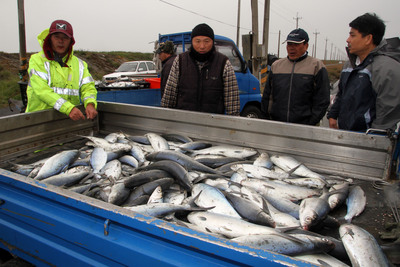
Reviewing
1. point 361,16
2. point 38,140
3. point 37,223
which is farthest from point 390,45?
point 38,140

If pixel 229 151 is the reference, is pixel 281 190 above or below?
below

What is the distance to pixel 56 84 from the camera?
3320mm

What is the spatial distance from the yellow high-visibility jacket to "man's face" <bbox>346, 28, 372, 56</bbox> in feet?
10.7

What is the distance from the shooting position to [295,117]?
12.7 ft

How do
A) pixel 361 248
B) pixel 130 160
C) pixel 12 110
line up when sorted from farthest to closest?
pixel 12 110 → pixel 130 160 → pixel 361 248

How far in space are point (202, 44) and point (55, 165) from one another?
231 centimetres

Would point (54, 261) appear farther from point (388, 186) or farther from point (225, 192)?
point (388, 186)

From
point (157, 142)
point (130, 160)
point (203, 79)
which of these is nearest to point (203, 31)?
point (203, 79)

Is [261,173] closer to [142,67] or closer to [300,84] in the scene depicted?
[300,84]

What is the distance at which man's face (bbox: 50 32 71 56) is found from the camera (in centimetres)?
324

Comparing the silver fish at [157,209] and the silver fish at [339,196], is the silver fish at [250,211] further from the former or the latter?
the silver fish at [339,196]

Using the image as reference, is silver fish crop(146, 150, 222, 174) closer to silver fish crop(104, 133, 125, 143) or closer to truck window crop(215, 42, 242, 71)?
silver fish crop(104, 133, 125, 143)

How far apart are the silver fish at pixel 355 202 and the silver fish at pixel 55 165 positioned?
265 centimetres

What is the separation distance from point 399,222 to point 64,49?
3.75 meters
